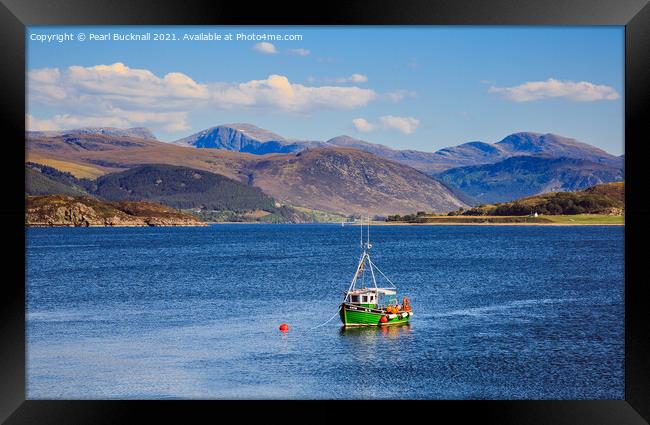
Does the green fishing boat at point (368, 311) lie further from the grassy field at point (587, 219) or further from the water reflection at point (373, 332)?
the grassy field at point (587, 219)

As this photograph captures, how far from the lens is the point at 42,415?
12.3 m

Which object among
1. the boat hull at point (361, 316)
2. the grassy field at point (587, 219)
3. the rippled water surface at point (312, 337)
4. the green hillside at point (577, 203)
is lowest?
the rippled water surface at point (312, 337)

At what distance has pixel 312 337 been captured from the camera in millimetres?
31188

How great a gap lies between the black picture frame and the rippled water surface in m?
9.47

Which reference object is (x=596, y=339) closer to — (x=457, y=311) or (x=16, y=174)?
(x=457, y=311)

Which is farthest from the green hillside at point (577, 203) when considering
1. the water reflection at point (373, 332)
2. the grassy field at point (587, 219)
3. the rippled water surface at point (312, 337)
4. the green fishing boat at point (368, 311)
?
the water reflection at point (373, 332)

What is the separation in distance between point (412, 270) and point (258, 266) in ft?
42.7

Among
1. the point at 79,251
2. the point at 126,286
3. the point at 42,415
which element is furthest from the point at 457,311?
the point at 79,251
